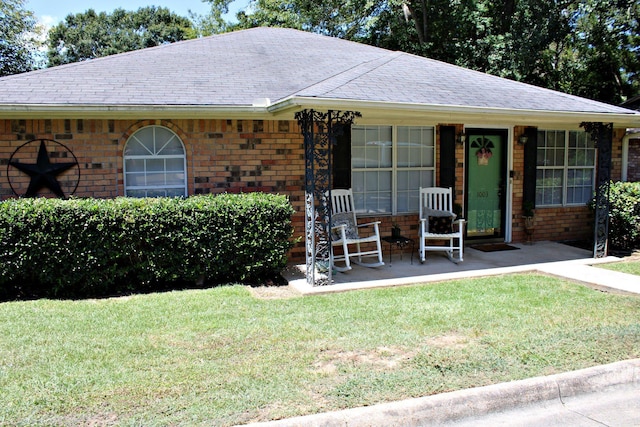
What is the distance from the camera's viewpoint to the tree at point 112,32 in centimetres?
3384

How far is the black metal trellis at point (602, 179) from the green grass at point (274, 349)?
8.87ft

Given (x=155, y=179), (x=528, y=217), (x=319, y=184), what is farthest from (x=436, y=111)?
(x=155, y=179)

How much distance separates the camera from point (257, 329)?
527 cm

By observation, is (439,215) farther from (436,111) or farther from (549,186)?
(549,186)

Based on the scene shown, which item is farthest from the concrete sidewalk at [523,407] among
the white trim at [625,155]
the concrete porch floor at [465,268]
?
the white trim at [625,155]

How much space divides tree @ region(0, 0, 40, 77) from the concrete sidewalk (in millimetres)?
27687

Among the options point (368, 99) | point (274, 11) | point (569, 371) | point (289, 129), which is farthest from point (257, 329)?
point (274, 11)

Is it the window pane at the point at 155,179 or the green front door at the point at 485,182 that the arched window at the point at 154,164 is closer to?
the window pane at the point at 155,179

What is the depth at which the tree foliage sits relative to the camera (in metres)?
17.2

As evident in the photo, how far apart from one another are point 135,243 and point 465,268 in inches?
198

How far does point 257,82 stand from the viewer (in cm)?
880

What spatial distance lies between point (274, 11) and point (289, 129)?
49.4 feet

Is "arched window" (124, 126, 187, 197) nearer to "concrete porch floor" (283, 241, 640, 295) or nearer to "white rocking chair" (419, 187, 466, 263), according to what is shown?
"concrete porch floor" (283, 241, 640, 295)

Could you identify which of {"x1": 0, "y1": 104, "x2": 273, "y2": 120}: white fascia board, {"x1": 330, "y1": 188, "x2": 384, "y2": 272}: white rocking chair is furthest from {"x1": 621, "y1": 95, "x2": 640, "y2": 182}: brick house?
{"x1": 0, "y1": 104, "x2": 273, "y2": 120}: white fascia board
